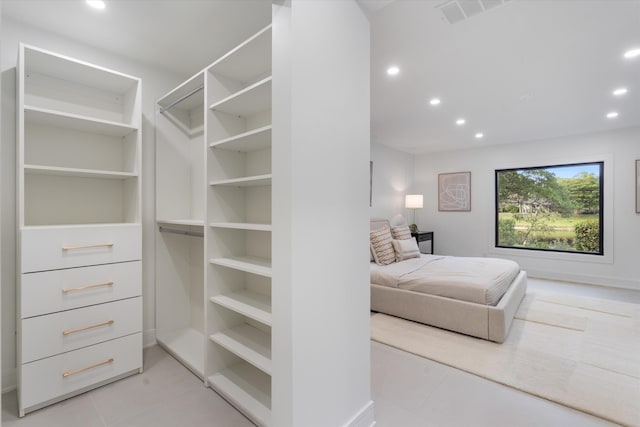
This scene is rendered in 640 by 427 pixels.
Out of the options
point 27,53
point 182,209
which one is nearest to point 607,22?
point 182,209

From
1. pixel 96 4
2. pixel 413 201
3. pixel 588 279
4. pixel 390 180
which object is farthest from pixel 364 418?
pixel 588 279

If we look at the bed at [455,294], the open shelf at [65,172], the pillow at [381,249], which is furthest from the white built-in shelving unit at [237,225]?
the pillow at [381,249]

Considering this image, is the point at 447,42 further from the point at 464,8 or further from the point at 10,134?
the point at 10,134

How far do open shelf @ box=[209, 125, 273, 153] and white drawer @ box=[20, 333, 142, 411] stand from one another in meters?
1.57

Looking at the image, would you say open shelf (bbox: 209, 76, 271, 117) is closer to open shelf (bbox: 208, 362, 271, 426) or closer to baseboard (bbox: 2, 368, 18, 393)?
open shelf (bbox: 208, 362, 271, 426)

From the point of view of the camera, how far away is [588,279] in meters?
4.86

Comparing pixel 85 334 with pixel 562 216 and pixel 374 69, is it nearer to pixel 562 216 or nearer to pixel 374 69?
pixel 374 69

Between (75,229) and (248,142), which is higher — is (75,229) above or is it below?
below

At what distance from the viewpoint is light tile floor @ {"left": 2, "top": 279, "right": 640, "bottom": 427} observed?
1832 mm

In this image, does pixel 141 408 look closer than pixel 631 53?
Yes

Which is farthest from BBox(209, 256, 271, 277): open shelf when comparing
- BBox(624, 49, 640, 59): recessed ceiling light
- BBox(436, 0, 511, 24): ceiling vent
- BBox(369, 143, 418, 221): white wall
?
BBox(369, 143, 418, 221): white wall

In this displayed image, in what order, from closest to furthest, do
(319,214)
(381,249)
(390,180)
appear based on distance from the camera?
1. (319,214)
2. (381,249)
3. (390,180)

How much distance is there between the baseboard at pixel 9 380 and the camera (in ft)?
6.83

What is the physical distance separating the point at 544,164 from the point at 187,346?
236 inches
